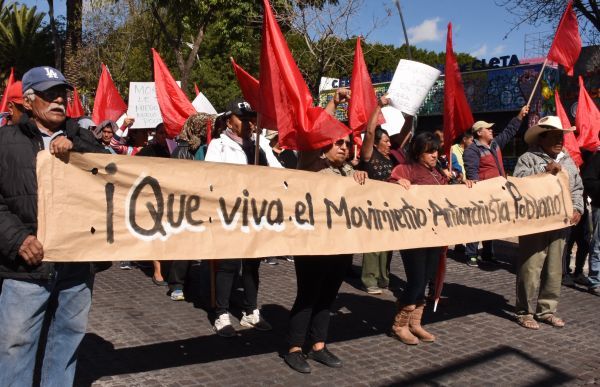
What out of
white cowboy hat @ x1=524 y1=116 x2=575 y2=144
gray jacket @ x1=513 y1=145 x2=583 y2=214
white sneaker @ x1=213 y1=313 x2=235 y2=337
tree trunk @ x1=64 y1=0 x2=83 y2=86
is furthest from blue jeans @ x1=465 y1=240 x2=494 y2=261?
tree trunk @ x1=64 y1=0 x2=83 y2=86

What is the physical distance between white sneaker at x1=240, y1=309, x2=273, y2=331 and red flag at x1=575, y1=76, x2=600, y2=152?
5.57m

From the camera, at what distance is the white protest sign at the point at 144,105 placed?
1031 cm

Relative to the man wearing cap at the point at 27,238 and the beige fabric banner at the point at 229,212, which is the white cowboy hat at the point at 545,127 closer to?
the beige fabric banner at the point at 229,212

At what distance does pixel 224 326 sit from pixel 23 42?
4182cm

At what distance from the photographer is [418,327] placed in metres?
5.30

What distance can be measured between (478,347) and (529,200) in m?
1.56

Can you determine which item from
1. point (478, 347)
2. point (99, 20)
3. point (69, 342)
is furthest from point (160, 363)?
point (99, 20)

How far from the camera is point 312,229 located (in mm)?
4250

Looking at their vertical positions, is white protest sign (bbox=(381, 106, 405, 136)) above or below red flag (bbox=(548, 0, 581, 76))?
below

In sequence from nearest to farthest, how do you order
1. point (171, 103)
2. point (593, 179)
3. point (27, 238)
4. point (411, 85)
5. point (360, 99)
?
1. point (27, 238)
2. point (411, 85)
3. point (360, 99)
4. point (593, 179)
5. point (171, 103)

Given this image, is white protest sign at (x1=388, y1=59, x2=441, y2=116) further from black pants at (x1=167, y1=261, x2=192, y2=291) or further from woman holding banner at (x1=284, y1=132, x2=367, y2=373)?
black pants at (x1=167, y1=261, x2=192, y2=291)

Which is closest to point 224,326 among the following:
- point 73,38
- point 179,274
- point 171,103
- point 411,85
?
point 179,274

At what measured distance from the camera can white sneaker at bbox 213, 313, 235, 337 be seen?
5.27 metres

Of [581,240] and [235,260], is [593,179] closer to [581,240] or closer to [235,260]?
[581,240]
